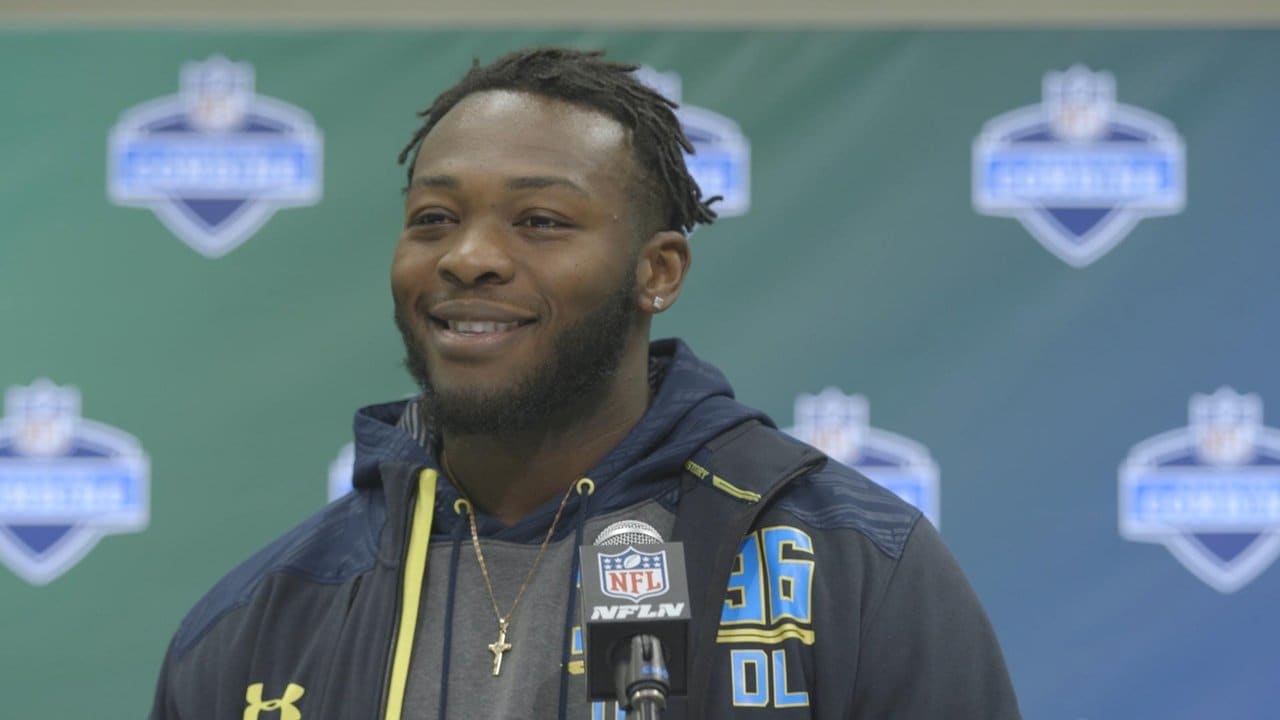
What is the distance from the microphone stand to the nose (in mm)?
465

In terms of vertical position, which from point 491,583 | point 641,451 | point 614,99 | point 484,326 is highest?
point 614,99

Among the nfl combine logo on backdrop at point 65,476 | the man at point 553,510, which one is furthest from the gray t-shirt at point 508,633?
the nfl combine logo on backdrop at point 65,476

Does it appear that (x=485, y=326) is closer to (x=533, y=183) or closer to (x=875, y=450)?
(x=533, y=183)

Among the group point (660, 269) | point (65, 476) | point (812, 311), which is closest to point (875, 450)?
point (812, 311)

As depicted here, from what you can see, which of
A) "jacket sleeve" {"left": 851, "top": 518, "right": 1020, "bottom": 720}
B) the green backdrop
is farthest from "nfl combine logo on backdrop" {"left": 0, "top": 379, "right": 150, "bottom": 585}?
"jacket sleeve" {"left": 851, "top": 518, "right": 1020, "bottom": 720}

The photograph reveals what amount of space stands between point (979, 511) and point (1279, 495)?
503 mm

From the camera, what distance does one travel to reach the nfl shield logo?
972 mm

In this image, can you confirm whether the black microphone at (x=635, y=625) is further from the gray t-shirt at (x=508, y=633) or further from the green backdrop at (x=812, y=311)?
the green backdrop at (x=812, y=311)

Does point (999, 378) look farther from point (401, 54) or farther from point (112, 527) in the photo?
point (112, 527)

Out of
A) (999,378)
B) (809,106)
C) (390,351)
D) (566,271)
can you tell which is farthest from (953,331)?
(566,271)

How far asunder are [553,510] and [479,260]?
244mm

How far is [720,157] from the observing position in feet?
8.46

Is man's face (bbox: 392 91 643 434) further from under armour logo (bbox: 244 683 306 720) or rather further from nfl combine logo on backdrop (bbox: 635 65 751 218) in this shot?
nfl combine logo on backdrop (bbox: 635 65 751 218)

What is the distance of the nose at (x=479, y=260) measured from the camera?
4.29 feet
